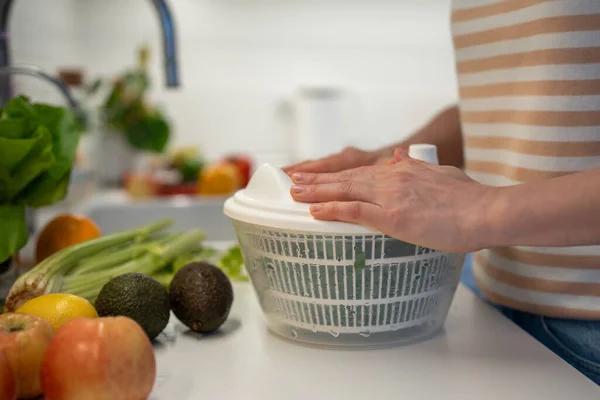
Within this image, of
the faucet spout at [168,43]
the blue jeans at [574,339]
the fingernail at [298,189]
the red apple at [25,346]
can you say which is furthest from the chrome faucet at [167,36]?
the blue jeans at [574,339]

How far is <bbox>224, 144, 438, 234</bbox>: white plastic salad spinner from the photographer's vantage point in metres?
0.66

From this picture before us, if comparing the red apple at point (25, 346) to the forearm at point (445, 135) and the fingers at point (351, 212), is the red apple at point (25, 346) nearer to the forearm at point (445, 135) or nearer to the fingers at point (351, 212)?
the fingers at point (351, 212)

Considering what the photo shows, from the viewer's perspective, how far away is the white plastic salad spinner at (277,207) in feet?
2.16

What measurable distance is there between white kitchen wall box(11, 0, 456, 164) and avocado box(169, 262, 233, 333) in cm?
245

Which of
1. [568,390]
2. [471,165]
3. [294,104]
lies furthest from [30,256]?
[294,104]

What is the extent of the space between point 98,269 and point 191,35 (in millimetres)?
2442

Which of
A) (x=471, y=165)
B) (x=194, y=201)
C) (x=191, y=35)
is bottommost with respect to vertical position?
(x=194, y=201)

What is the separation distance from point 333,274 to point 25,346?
0.31m

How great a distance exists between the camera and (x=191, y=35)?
3127 mm

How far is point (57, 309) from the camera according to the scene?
0.66m

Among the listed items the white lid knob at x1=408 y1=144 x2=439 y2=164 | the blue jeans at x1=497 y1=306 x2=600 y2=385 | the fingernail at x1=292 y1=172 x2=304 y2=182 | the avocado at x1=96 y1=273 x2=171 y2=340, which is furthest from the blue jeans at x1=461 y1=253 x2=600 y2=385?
the avocado at x1=96 y1=273 x2=171 y2=340

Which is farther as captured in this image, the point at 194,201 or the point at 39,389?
the point at 194,201

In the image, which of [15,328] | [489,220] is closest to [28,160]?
[15,328]

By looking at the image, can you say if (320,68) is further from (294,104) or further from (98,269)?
(98,269)
